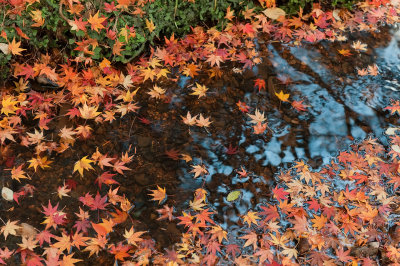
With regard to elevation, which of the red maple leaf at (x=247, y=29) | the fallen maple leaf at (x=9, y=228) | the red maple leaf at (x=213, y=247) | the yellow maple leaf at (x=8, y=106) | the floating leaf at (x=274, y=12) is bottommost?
the red maple leaf at (x=213, y=247)

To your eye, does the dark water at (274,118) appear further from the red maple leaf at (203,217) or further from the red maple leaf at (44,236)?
the red maple leaf at (44,236)

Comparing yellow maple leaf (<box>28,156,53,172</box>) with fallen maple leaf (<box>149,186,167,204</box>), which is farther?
yellow maple leaf (<box>28,156,53,172</box>)

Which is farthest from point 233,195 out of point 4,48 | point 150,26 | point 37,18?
point 4,48

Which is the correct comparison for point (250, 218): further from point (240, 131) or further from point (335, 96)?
point (335, 96)

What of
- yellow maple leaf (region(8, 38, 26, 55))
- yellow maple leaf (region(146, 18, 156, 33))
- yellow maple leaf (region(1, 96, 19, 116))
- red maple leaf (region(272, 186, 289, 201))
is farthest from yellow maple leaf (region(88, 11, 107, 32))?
red maple leaf (region(272, 186, 289, 201))

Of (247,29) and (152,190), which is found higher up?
(247,29)

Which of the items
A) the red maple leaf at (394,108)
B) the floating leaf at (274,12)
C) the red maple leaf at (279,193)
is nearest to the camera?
the red maple leaf at (279,193)

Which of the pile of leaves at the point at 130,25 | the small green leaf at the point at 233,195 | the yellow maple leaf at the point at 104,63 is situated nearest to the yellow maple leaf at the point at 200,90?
the pile of leaves at the point at 130,25

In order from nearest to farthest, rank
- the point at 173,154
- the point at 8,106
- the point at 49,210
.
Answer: the point at 49,210 < the point at 173,154 < the point at 8,106

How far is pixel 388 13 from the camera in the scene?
5387 millimetres

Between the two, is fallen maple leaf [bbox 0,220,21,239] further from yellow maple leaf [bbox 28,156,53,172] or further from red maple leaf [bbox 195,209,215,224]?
red maple leaf [bbox 195,209,215,224]

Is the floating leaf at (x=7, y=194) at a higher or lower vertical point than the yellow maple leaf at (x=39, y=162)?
lower

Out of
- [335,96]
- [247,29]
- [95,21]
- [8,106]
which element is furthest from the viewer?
[247,29]

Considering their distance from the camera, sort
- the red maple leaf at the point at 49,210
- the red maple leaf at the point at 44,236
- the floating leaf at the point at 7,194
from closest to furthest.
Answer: the red maple leaf at the point at 44,236, the red maple leaf at the point at 49,210, the floating leaf at the point at 7,194
